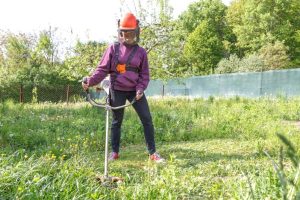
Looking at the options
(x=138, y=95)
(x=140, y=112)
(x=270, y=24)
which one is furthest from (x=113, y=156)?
(x=270, y=24)

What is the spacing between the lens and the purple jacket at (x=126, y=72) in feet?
14.9

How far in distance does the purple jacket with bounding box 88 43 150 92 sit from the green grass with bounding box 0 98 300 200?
886 mm

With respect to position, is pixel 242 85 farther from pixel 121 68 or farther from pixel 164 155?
pixel 121 68

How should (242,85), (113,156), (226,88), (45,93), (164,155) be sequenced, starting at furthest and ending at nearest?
(226,88)
(242,85)
(45,93)
(164,155)
(113,156)

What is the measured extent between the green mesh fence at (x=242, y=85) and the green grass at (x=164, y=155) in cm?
1101

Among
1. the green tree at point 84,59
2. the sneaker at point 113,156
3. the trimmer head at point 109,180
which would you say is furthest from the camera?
the green tree at point 84,59

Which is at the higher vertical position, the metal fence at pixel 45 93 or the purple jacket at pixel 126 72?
the purple jacket at pixel 126 72

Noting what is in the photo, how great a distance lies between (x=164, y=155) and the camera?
16.9 feet

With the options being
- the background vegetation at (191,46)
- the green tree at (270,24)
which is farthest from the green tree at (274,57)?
the green tree at (270,24)

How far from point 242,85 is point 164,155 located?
21.5m

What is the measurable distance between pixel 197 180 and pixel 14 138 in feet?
11.3

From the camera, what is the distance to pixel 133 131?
6.95 m

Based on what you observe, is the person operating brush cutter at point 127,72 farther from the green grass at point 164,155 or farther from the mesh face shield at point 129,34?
the green grass at point 164,155

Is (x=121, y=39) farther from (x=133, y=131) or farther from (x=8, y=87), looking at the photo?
(x=8, y=87)
